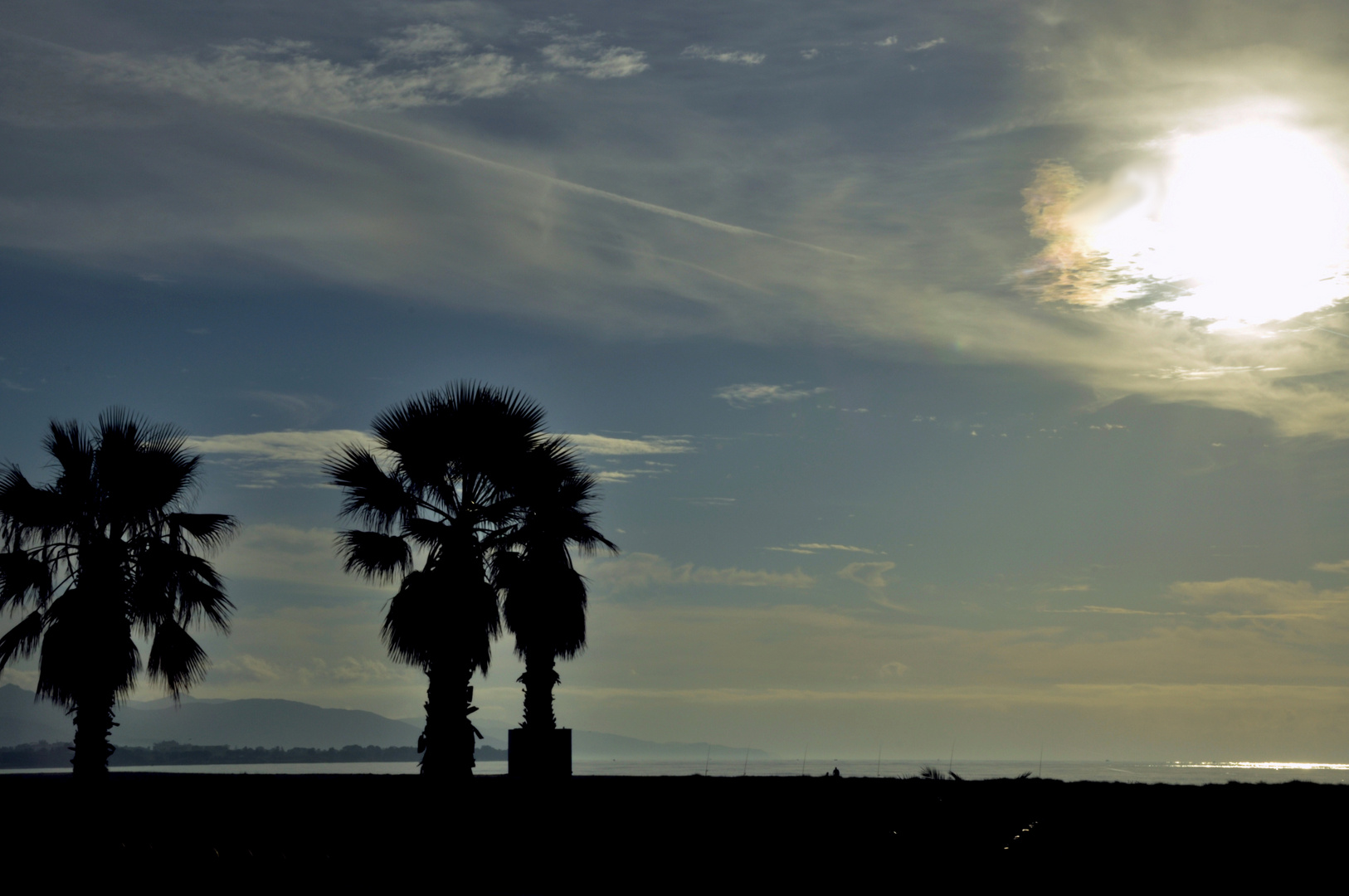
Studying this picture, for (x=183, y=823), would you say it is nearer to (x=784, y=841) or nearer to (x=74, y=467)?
(x=784, y=841)

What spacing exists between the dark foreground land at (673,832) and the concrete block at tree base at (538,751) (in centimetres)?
446

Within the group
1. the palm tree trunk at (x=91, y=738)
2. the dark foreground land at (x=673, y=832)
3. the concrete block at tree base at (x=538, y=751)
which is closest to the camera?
the dark foreground land at (x=673, y=832)

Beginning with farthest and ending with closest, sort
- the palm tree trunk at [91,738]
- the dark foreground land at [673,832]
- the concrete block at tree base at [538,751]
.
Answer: the concrete block at tree base at [538,751], the palm tree trunk at [91,738], the dark foreground land at [673,832]

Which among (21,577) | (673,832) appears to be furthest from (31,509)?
(673,832)

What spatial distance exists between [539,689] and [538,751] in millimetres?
1334

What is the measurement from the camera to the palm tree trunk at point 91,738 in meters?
21.0

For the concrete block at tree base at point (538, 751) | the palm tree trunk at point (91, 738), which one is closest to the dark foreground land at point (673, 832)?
the palm tree trunk at point (91, 738)

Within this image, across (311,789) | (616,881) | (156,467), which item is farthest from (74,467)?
(616,881)

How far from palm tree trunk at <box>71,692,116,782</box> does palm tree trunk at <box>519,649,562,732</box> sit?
26.7ft

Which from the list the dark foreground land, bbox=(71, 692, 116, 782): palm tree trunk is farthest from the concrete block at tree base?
bbox=(71, 692, 116, 782): palm tree trunk

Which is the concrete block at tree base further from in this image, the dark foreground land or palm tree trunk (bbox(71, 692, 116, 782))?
palm tree trunk (bbox(71, 692, 116, 782))

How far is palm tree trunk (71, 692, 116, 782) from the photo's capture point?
68.9 ft

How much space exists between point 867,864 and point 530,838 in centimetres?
478

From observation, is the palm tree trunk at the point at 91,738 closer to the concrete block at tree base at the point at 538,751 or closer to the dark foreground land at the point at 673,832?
the dark foreground land at the point at 673,832
